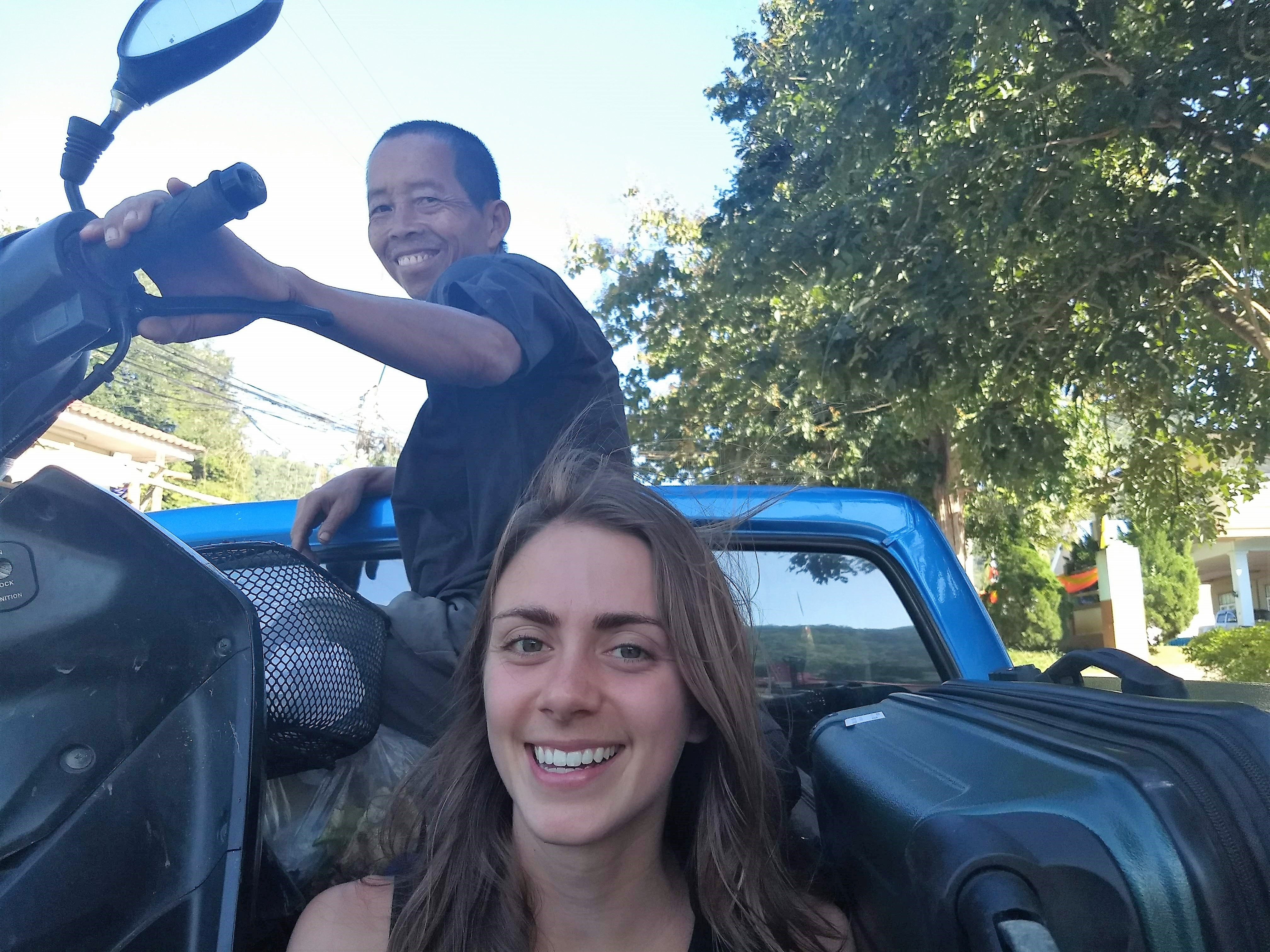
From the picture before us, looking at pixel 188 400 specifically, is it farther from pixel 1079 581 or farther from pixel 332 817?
pixel 1079 581

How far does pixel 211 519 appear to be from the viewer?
2.44 meters

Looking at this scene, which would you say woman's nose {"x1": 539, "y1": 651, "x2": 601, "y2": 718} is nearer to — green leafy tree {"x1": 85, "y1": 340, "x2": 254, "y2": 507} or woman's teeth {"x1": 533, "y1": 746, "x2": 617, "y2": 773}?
woman's teeth {"x1": 533, "y1": 746, "x2": 617, "y2": 773}

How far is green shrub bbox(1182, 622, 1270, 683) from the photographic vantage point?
31.5 ft

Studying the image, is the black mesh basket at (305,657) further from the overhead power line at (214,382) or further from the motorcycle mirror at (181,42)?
the motorcycle mirror at (181,42)

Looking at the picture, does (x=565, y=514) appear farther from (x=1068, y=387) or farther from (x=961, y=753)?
(x=1068, y=387)

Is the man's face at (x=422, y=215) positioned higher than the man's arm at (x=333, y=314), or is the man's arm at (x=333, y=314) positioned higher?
the man's face at (x=422, y=215)

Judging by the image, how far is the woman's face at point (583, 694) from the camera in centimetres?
136

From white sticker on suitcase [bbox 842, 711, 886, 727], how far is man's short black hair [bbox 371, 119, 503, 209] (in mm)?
865

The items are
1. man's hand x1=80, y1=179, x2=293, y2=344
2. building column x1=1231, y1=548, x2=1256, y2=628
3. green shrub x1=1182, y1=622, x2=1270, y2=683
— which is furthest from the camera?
building column x1=1231, y1=548, x2=1256, y2=628

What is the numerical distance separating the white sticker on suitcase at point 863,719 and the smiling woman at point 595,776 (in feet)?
0.45

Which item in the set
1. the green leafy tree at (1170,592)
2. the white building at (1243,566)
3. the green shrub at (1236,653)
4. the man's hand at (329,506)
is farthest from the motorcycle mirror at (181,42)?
the green leafy tree at (1170,592)

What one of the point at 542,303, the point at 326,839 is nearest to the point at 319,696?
the point at 326,839

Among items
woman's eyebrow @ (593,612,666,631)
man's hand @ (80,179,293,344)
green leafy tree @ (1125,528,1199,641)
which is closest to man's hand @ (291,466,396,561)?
woman's eyebrow @ (593,612,666,631)

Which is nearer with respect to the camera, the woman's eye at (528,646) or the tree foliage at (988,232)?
the woman's eye at (528,646)
